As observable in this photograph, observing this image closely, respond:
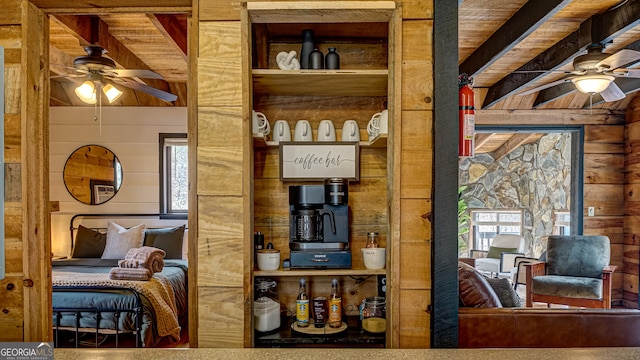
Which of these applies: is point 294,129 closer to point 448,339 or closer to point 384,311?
point 384,311

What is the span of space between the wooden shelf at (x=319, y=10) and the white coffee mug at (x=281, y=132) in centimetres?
45

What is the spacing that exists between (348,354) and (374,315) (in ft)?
2.32

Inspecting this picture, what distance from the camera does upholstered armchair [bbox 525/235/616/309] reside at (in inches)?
163

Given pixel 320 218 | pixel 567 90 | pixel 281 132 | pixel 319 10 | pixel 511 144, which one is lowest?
pixel 320 218

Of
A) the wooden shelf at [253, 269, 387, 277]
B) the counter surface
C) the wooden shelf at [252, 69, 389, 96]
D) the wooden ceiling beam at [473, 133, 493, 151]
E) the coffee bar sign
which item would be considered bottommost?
the counter surface

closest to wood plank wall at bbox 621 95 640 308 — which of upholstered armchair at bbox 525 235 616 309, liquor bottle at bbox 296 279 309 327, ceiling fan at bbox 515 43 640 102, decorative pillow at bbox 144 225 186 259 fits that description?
upholstered armchair at bbox 525 235 616 309

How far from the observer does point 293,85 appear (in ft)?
6.08

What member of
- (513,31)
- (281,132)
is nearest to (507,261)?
(513,31)

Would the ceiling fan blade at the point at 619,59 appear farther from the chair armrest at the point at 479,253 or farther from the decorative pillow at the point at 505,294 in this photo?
the chair armrest at the point at 479,253

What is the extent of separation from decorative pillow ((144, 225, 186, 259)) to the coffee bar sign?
3.00 metres

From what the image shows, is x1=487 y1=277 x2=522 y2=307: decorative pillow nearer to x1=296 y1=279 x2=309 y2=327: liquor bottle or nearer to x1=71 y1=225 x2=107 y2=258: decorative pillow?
x1=296 y1=279 x2=309 y2=327: liquor bottle

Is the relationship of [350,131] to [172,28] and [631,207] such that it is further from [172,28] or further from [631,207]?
[631,207]

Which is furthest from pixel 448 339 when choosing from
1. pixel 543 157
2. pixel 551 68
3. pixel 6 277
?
pixel 543 157

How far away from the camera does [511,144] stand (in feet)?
23.9
